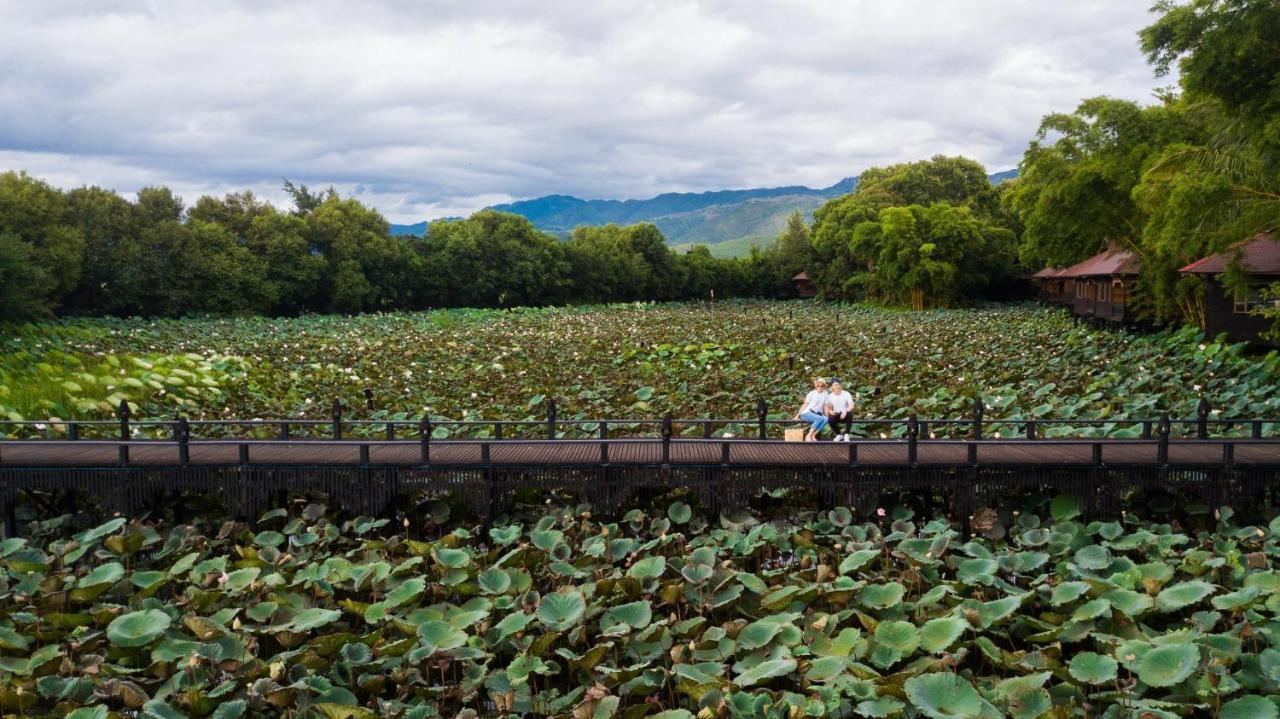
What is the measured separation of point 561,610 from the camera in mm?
8500

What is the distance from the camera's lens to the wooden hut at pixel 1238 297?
25.3 m

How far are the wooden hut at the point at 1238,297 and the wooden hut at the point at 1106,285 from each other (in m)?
8.46

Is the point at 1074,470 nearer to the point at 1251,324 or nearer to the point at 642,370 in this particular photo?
the point at 642,370

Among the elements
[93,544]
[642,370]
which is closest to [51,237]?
[642,370]

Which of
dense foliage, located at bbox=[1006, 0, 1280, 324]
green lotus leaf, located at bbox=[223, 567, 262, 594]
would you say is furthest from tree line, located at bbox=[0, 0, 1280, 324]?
green lotus leaf, located at bbox=[223, 567, 262, 594]

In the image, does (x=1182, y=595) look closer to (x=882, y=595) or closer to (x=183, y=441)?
(x=882, y=595)

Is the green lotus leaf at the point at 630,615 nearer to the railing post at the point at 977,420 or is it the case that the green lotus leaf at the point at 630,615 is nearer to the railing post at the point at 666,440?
the railing post at the point at 666,440

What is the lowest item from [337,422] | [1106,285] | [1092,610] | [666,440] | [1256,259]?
[1092,610]

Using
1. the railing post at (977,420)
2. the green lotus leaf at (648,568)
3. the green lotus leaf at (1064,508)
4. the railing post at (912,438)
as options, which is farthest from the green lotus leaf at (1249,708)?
the railing post at (977,420)

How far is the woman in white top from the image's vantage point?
14062 millimetres

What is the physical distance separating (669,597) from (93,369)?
23.2m

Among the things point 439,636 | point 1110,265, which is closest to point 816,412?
point 439,636

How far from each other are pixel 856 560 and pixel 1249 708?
12.8ft

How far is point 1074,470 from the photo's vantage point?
40.0ft
